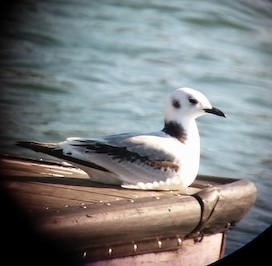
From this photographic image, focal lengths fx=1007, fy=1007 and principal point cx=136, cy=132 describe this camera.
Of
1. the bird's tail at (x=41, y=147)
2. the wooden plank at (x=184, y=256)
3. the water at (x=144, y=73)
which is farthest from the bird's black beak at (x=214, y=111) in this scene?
the water at (x=144, y=73)

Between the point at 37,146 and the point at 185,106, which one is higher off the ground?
the point at 185,106

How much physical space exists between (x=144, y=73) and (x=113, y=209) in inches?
144

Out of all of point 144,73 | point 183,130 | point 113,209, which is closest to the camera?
point 113,209

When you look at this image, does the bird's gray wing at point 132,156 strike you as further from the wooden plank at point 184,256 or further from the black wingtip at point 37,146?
the wooden plank at point 184,256

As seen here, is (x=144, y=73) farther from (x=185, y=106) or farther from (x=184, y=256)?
(x=184, y=256)

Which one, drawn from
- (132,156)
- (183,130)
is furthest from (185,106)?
(132,156)

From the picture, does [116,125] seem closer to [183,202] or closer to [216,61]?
[216,61]

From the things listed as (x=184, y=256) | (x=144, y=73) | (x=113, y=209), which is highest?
(x=113, y=209)

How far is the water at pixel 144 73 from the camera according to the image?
430 cm

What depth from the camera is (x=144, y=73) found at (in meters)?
→ 5.93

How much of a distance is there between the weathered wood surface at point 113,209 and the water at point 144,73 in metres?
0.63

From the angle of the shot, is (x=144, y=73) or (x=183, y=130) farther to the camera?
(x=144, y=73)

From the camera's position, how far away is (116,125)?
499 centimetres

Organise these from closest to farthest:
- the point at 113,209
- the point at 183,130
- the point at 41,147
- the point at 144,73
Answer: the point at 113,209
the point at 41,147
the point at 183,130
the point at 144,73
